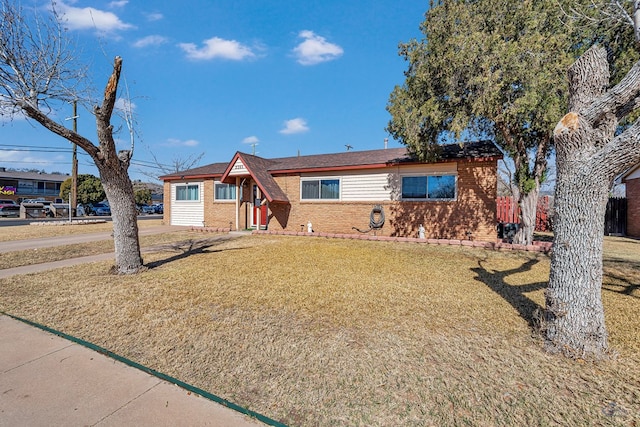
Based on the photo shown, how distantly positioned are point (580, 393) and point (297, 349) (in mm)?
2567

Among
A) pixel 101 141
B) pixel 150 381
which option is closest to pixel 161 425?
pixel 150 381

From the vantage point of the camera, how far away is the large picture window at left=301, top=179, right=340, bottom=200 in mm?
13891

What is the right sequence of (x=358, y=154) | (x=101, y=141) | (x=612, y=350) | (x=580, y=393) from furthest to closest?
(x=358, y=154)
(x=101, y=141)
(x=612, y=350)
(x=580, y=393)

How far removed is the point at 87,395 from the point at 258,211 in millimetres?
13377

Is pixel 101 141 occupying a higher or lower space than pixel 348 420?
higher

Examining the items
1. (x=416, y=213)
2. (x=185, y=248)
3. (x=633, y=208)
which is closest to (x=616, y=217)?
(x=633, y=208)

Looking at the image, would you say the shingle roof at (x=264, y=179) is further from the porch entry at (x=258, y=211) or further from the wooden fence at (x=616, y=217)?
the wooden fence at (x=616, y=217)

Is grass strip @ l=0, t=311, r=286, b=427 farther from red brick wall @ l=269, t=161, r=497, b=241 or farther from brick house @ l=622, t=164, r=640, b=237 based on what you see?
brick house @ l=622, t=164, r=640, b=237

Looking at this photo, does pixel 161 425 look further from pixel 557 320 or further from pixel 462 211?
pixel 462 211

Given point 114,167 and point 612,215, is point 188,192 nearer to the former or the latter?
point 114,167

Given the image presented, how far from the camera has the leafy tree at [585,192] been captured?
3.09 meters

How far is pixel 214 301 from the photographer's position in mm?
4805

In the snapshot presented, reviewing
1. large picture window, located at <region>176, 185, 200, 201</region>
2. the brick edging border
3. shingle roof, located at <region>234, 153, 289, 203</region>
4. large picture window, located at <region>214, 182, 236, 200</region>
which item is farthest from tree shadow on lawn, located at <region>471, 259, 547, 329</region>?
large picture window, located at <region>176, 185, 200, 201</region>

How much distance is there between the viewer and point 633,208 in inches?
561
